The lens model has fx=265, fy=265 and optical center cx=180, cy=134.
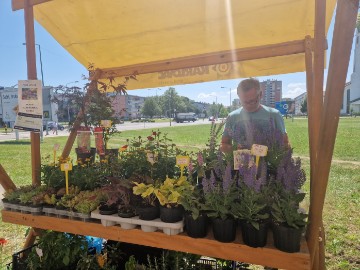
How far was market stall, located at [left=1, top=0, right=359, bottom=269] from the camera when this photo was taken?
1.14 metres

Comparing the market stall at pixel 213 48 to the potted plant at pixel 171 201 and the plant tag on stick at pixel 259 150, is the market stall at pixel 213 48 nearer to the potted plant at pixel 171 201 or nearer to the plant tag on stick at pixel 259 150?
the potted plant at pixel 171 201

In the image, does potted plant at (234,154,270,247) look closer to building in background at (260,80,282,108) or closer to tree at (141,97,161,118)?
building in background at (260,80,282,108)

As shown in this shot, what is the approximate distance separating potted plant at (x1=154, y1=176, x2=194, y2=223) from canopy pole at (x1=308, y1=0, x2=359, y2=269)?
618 mm

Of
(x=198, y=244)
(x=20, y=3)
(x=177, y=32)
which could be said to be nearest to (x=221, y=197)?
(x=198, y=244)

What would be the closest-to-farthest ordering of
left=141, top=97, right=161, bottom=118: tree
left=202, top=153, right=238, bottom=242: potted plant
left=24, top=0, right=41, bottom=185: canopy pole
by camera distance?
left=202, top=153, right=238, bottom=242: potted plant < left=24, top=0, right=41, bottom=185: canopy pole < left=141, top=97, right=161, bottom=118: tree

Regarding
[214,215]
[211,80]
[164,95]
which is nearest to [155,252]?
[214,215]

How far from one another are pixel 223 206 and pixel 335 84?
2.32 ft

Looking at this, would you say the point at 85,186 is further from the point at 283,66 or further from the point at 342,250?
the point at 342,250

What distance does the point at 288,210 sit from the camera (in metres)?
1.14

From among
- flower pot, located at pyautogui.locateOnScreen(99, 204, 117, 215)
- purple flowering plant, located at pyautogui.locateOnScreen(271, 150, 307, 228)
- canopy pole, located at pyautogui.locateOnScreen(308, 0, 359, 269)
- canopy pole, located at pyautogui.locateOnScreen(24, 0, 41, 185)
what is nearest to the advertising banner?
canopy pole, located at pyautogui.locateOnScreen(24, 0, 41, 185)

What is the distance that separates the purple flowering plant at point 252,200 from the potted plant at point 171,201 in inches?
11.4

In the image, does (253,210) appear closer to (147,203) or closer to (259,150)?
(259,150)

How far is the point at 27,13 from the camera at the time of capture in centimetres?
201

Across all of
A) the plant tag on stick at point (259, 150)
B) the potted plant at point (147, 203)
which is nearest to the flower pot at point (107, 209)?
the potted plant at point (147, 203)
